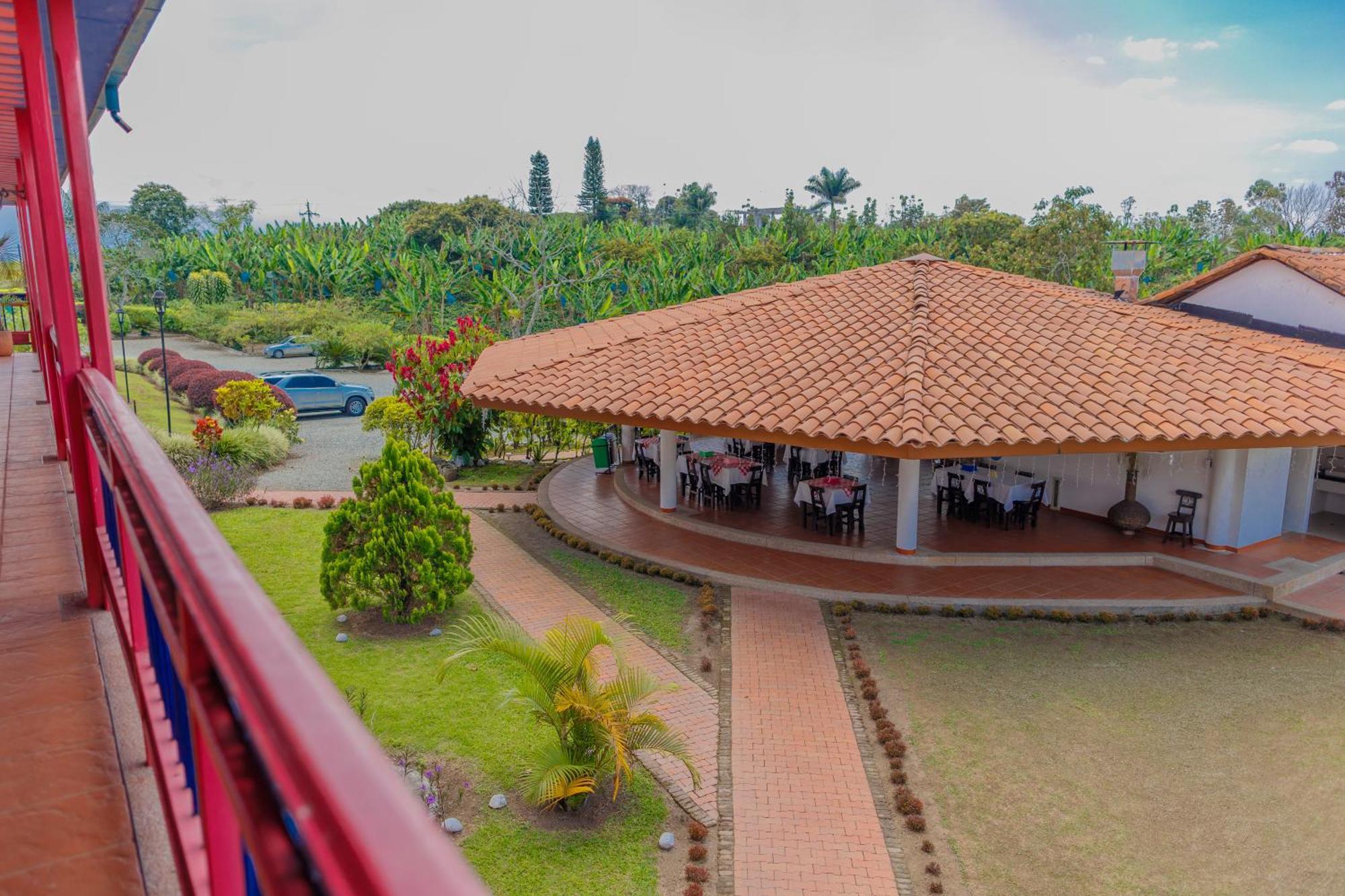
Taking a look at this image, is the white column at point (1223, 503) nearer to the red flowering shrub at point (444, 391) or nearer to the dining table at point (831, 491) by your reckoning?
the dining table at point (831, 491)

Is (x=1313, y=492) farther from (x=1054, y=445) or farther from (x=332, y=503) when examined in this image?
(x=332, y=503)

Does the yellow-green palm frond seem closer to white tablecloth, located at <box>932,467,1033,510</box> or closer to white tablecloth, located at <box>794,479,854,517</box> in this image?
white tablecloth, located at <box>794,479,854,517</box>

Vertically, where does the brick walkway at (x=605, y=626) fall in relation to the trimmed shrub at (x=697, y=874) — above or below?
above

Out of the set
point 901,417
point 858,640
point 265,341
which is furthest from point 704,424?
point 265,341

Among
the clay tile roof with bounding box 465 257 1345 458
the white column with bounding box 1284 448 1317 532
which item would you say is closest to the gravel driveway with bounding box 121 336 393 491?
the clay tile roof with bounding box 465 257 1345 458

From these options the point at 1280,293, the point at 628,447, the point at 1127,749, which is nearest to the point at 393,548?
the point at 1127,749

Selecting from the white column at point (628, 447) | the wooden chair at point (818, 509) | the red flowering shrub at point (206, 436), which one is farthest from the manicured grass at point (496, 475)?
the wooden chair at point (818, 509)

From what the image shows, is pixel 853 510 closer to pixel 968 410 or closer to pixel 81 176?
pixel 968 410
